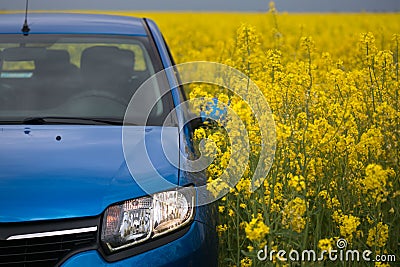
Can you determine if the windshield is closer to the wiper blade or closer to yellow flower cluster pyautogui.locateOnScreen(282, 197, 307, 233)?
the wiper blade

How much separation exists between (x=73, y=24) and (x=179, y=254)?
72.2 inches

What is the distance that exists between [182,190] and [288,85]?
1158 millimetres

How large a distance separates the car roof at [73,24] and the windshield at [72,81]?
0.05 m

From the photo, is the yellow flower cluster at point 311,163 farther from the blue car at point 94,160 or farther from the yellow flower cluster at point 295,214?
the blue car at point 94,160

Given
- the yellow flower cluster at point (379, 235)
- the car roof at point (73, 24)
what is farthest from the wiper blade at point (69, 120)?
the yellow flower cluster at point (379, 235)

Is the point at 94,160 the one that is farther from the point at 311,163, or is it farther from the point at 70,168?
the point at 311,163

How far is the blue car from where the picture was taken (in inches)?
106

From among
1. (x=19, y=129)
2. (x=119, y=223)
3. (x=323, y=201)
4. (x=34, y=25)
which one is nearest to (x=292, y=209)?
(x=119, y=223)

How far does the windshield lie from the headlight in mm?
839

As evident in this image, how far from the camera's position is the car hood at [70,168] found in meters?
2.74

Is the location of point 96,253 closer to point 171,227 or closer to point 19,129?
point 171,227

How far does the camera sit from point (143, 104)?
3844 mm

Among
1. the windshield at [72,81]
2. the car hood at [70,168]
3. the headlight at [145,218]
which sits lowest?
the headlight at [145,218]

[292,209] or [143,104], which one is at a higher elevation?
[143,104]
